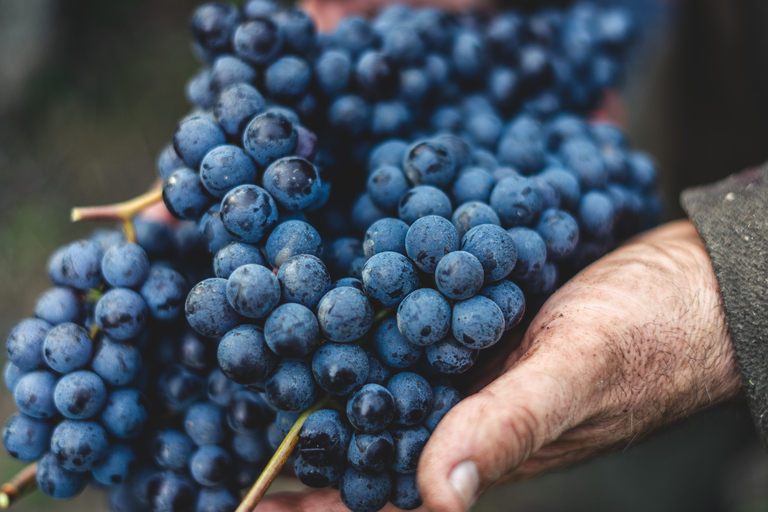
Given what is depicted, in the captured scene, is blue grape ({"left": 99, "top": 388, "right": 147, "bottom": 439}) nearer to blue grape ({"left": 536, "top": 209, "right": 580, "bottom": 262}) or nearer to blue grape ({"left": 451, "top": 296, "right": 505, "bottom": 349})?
blue grape ({"left": 451, "top": 296, "right": 505, "bottom": 349})

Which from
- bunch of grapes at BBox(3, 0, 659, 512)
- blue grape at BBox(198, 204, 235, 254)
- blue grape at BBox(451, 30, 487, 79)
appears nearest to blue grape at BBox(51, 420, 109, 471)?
bunch of grapes at BBox(3, 0, 659, 512)

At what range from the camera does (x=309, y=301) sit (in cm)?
101

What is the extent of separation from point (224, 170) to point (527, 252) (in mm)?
646

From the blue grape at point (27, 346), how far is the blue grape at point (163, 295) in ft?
0.75

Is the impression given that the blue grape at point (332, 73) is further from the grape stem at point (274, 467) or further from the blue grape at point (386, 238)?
the grape stem at point (274, 467)

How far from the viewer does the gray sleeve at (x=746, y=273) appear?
1.18m

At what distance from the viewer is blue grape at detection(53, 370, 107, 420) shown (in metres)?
1.08

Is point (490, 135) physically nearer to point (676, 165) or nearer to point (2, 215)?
point (676, 165)

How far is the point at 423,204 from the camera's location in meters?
1.13

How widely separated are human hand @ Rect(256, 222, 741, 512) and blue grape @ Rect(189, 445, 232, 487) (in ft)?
0.38

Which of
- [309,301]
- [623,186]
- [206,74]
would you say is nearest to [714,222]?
[623,186]

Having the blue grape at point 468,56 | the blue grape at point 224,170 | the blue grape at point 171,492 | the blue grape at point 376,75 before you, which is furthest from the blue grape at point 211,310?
the blue grape at point 468,56

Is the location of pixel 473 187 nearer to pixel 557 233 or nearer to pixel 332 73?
pixel 557 233

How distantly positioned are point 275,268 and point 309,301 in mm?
125
